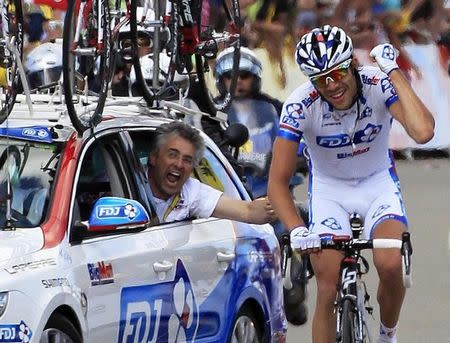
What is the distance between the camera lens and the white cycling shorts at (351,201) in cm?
923

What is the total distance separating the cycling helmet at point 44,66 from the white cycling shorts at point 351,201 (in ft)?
7.86

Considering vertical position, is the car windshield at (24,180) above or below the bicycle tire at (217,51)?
below

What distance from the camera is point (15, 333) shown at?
25.2ft

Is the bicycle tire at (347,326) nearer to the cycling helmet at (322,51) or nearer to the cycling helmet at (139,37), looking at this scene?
the cycling helmet at (322,51)

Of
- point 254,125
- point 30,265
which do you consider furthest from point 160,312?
point 254,125

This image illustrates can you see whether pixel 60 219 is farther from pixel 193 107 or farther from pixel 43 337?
pixel 193 107

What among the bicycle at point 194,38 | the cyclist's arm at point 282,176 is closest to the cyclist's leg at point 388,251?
the cyclist's arm at point 282,176

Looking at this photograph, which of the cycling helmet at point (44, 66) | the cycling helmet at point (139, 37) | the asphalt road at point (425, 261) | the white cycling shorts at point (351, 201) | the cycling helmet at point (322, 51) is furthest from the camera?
the asphalt road at point (425, 261)

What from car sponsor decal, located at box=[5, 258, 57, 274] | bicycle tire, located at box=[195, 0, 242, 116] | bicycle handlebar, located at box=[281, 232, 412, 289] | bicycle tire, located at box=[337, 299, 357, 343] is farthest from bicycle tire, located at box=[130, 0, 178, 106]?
car sponsor decal, located at box=[5, 258, 57, 274]

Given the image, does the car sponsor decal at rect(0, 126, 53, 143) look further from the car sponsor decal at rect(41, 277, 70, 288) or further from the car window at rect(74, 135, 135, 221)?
the car sponsor decal at rect(41, 277, 70, 288)

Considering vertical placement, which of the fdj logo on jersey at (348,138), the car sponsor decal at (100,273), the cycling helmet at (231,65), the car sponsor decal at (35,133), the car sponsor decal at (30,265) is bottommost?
the car sponsor decal at (100,273)

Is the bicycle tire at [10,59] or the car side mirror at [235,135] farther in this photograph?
the car side mirror at [235,135]

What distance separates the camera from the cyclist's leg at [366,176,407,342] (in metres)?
8.92

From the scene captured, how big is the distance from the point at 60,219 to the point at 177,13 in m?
3.50
